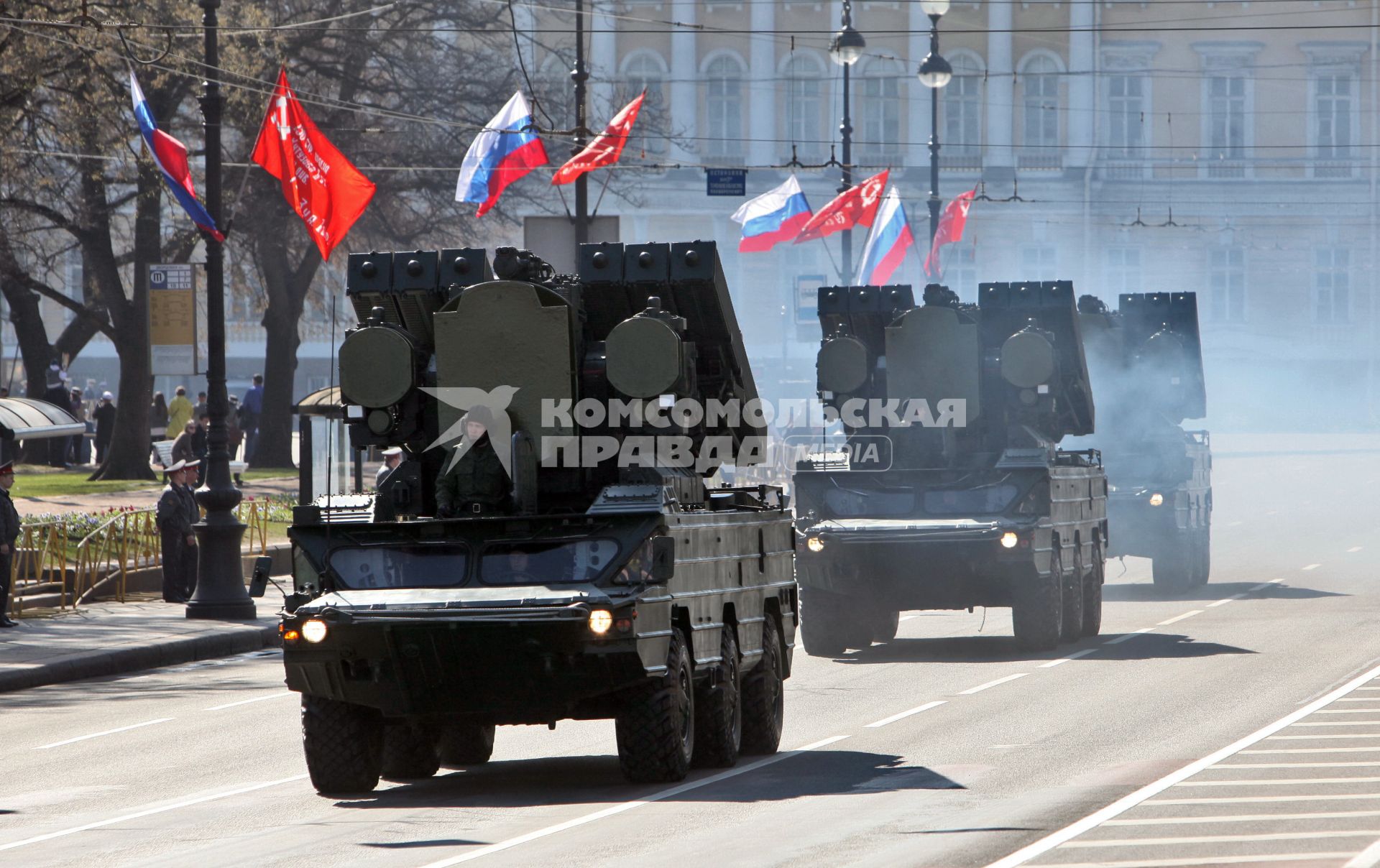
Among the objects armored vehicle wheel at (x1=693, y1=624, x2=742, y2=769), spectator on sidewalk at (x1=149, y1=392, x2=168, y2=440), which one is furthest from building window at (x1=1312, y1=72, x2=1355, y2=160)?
armored vehicle wheel at (x1=693, y1=624, x2=742, y2=769)

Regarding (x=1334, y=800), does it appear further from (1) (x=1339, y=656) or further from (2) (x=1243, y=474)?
(2) (x=1243, y=474)

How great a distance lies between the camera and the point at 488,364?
13695mm

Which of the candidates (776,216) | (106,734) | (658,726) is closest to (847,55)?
(776,216)

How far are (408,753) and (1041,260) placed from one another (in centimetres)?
7110

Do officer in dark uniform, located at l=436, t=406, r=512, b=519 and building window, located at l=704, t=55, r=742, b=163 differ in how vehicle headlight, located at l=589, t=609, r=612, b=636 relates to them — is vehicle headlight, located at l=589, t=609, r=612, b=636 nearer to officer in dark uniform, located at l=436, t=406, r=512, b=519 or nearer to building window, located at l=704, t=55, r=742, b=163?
officer in dark uniform, located at l=436, t=406, r=512, b=519

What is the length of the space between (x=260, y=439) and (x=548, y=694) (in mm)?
35209

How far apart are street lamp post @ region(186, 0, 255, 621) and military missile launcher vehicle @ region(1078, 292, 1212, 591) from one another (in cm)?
1088

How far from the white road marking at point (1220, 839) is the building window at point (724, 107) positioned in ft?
235

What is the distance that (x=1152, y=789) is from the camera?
12.2 meters

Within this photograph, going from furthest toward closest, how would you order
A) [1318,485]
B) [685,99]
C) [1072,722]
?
[685,99]
[1318,485]
[1072,722]

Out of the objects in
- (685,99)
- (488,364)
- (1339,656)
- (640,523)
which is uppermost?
(685,99)

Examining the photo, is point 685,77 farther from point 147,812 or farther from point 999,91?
point 147,812

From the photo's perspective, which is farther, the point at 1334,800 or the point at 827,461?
the point at 827,461

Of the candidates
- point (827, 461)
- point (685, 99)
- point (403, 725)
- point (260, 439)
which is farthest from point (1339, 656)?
point (685, 99)
